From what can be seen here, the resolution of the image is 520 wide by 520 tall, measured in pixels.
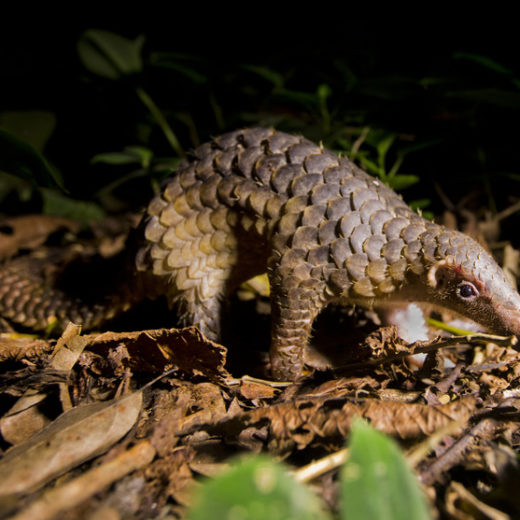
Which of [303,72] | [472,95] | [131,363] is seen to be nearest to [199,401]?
[131,363]

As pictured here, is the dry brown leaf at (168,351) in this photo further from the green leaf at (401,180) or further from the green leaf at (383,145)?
the green leaf at (383,145)

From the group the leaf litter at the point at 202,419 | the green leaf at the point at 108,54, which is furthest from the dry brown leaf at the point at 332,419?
the green leaf at the point at 108,54

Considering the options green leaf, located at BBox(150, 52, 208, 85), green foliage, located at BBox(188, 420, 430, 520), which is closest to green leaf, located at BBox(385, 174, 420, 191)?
green leaf, located at BBox(150, 52, 208, 85)

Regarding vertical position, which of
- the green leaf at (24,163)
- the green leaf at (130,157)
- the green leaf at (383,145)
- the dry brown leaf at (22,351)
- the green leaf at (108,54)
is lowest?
the dry brown leaf at (22,351)

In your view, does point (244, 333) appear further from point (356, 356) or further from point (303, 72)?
point (303, 72)

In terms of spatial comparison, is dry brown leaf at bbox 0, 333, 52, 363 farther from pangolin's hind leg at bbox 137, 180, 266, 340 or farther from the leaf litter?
pangolin's hind leg at bbox 137, 180, 266, 340

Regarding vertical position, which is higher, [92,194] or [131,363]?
[131,363]
